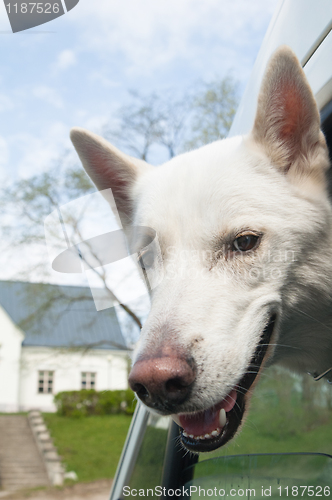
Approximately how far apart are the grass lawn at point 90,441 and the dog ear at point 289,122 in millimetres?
29115

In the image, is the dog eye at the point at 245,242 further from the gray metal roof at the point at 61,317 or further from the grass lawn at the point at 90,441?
the grass lawn at the point at 90,441

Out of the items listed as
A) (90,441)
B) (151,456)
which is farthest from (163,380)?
(90,441)

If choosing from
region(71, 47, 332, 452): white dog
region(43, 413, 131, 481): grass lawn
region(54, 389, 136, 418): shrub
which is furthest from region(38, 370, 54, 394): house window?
region(71, 47, 332, 452): white dog

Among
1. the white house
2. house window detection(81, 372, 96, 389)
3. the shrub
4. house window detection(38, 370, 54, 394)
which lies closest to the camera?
the white house

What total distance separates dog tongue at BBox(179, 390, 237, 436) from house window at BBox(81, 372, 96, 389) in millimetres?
25662

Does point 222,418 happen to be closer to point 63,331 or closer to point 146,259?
point 146,259

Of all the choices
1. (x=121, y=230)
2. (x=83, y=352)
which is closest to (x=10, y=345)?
(x=83, y=352)

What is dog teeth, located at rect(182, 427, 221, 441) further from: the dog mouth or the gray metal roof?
the gray metal roof

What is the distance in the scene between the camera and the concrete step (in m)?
26.4

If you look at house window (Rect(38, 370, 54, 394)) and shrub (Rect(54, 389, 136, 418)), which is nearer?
house window (Rect(38, 370, 54, 394))

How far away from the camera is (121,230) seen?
6.75 ft

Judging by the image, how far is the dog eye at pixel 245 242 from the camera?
1.38m

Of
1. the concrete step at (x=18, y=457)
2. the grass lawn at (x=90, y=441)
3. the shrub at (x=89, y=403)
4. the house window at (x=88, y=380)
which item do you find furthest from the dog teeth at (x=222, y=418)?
the concrete step at (x=18, y=457)

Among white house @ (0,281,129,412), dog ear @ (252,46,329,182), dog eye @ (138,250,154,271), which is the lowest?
white house @ (0,281,129,412)
